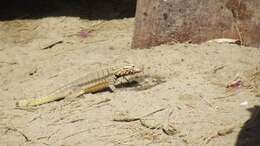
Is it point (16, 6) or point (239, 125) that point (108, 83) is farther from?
point (16, 6)

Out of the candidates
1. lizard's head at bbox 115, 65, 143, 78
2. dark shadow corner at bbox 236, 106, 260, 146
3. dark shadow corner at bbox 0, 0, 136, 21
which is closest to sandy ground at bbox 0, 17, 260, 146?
dark shadow corner at bbox 236, 106, 260, 146

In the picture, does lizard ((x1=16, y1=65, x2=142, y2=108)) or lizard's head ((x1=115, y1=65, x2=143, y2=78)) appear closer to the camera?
lizard ((x1=16, y1=65, x2=142, y2=108))

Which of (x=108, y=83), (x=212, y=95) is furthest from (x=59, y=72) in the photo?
(x=212, y=95)

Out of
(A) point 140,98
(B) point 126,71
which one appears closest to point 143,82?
(B) point 126,71

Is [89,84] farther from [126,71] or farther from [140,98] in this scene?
[140,98]

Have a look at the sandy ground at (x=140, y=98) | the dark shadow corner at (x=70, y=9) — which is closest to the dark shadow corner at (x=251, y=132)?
the sandy ground at (x=140, y=98)

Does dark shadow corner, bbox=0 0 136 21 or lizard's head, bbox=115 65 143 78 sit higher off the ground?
dark shadow corner, bbox=0 0 136 21

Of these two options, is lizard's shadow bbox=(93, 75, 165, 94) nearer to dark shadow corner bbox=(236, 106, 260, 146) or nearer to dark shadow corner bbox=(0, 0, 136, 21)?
dark shadow corner bbox=(236, 106, 260, 146)
